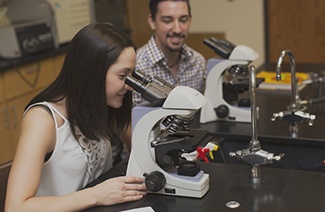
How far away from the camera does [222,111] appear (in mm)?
2305

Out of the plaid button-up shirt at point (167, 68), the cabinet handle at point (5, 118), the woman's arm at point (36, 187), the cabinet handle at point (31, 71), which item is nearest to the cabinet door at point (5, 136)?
the cabinet handle at point (5, 118)

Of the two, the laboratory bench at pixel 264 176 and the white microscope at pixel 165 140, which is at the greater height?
the white microscope at pixel 165 140

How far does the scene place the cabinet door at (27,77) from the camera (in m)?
3.46

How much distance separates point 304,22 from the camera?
4.52 m

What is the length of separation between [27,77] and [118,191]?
7.19 feet

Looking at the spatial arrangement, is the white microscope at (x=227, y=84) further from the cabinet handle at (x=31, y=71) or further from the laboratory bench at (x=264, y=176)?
the cabinet handle at (x=31, y=71)

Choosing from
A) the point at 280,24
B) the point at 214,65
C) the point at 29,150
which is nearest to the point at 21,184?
the point at 29,150

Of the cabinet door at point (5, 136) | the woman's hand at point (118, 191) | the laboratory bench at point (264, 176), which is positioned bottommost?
the cabinet door at point (5, 136)

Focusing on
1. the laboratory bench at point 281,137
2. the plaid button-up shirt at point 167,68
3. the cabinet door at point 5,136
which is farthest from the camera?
the cabinet door at point 5,136

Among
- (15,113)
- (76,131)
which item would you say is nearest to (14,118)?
(15,113)

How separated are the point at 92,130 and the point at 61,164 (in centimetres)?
15

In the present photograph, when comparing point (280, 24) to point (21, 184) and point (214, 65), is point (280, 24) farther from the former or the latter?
point (21, 184)

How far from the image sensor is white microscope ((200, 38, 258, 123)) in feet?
7.45

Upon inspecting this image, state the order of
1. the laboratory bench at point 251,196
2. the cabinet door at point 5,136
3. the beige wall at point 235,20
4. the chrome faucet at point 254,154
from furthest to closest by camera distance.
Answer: the beige wall at point 235,20, the cabinet door at point 5,136, the chrome faucet at point 254,154, the laboratory bench at point 251,196
